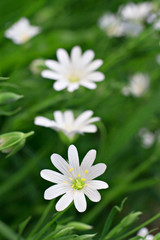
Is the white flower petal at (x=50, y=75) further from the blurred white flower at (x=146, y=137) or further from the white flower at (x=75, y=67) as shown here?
the blurred white flower at (x=146, y=137)

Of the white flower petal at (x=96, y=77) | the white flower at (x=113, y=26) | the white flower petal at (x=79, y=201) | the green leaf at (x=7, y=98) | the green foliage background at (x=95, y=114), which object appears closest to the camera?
the white flower petal at (x=79, y=201)

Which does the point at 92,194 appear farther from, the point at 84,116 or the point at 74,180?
the point at 84,116

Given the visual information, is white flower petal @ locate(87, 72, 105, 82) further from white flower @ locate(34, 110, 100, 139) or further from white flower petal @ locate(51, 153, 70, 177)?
white flower petal @ locate(51, 153, 70, 177)

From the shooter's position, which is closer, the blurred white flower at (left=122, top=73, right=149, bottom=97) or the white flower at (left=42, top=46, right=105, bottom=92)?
the white flower at (left=42, top=46, right=105, bottom=92)

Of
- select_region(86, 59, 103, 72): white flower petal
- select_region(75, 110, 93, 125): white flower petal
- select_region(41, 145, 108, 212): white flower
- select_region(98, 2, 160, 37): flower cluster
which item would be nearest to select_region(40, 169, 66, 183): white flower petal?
select_region(41, 145, 108, 212): white flower

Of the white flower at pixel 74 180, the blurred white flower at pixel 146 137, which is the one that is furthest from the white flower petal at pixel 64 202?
the blurred white flower at pixel 146 137

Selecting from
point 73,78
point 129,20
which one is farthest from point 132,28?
point 73,78
